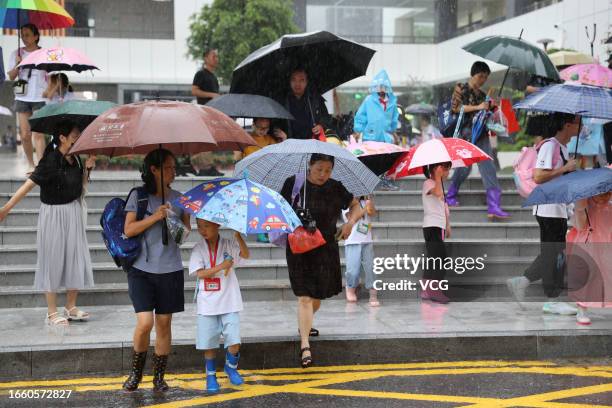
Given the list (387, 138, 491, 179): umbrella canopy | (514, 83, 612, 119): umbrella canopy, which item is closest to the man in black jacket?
(387, 138, 491, 179): umbrella canopy

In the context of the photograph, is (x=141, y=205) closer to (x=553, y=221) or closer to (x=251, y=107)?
(x=251, y=107)

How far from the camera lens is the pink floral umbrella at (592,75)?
8.75m

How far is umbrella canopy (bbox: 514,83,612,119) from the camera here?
23.0ft

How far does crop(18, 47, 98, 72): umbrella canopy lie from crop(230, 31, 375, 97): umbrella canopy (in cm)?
184

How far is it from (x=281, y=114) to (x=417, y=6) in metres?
27.9

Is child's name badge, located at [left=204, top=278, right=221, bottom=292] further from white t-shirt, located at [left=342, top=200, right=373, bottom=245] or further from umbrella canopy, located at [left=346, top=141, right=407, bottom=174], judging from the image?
white t-shirt, located at [left=342, top=200, right=373, bottom=245]

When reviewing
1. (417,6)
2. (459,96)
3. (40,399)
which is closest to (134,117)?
(40,399)

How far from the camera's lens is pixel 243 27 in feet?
82.1

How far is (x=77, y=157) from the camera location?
7.44 m

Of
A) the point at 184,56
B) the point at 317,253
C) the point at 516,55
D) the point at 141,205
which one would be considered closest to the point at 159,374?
the point at 141,205

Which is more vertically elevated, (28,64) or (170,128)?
(28,64)

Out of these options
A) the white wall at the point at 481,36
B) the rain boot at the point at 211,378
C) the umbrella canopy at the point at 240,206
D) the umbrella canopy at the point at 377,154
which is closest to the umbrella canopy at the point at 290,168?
the umbrella canopy at the point at 240,206

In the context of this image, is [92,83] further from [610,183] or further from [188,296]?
[610,183]

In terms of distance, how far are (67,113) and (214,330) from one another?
263 centimetres
